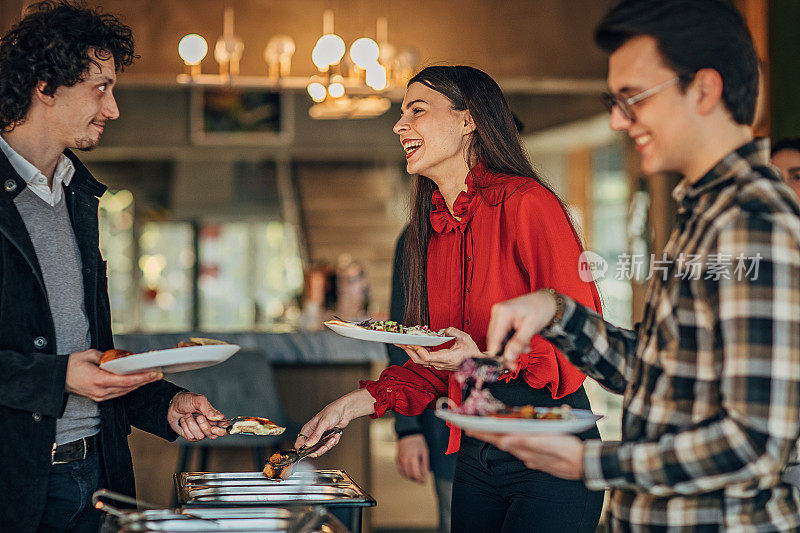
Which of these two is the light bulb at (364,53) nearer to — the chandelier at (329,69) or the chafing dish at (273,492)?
the chandelier at (329,69)

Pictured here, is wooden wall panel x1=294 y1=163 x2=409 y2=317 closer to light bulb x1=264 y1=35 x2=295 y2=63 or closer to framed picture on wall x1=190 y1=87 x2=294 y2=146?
framed picture on wall x1=190 y1=87 x2=294 y2=146

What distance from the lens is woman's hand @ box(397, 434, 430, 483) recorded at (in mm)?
3061

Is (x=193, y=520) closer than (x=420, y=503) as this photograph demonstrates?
Yes

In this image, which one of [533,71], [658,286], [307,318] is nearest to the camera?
[658,286]

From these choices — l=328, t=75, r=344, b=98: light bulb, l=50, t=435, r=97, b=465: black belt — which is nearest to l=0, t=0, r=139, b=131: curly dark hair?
l=50, t=435, r=97, b=465: black belt

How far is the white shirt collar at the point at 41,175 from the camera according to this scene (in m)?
1.85

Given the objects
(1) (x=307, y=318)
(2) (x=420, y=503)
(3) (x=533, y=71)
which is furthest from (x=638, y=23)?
(3) (x=533, y=71)

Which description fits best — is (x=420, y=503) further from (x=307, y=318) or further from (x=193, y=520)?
(x=193, y=520)

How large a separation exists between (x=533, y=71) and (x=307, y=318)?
7.92 ft

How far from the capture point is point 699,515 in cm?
124

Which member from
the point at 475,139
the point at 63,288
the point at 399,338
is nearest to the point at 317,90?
the point at 475,139

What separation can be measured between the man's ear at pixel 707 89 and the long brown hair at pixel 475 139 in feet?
2.51

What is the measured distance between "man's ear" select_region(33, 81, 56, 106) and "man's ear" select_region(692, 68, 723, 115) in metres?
1.32

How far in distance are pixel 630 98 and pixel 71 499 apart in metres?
1.35
